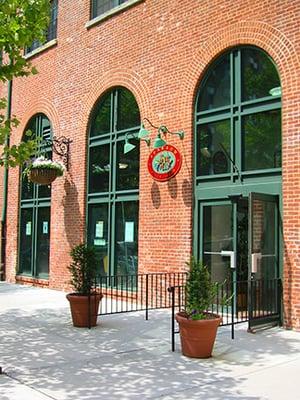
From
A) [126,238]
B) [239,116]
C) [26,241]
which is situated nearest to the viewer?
[239,116]

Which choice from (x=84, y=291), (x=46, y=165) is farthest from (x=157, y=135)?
(x=84, y=291)

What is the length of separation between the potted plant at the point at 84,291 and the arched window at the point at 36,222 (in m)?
5.92

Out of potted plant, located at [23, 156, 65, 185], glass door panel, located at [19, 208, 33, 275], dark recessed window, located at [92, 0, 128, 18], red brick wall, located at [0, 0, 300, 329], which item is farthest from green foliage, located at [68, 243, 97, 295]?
dark recessed window, located at [92, 0, 128, 18]

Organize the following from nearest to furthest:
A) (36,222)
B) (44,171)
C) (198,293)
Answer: (198,293) → (44,171) → (36,222)

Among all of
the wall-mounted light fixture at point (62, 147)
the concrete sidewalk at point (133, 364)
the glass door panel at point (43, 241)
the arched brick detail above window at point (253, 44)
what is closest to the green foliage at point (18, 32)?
the concrete sidewalk at point (133, 364)

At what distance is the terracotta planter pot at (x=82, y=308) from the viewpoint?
8.19 meters

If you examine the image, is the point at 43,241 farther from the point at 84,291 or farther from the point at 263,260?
the point at 263,260

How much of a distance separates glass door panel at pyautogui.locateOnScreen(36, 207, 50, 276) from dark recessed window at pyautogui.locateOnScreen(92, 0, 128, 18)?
217 inches

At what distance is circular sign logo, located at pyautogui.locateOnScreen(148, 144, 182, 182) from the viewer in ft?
33.0

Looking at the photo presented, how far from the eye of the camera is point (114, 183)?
1182 cm

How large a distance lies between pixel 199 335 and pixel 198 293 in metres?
0.52

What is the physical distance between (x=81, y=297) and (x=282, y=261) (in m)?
3.39

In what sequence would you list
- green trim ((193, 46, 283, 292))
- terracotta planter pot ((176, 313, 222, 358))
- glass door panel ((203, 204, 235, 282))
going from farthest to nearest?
1. glass door panel ((203, 204, 235, 282))
2. green trim ((193, 46, 283, 292))
3. terracotta planter pot ((176, 313, 222, 358))

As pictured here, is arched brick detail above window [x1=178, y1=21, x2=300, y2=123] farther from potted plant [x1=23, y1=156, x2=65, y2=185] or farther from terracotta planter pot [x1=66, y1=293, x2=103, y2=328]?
terracotta planter pot [x1=66, y1=293, x2=103, y2=328]
